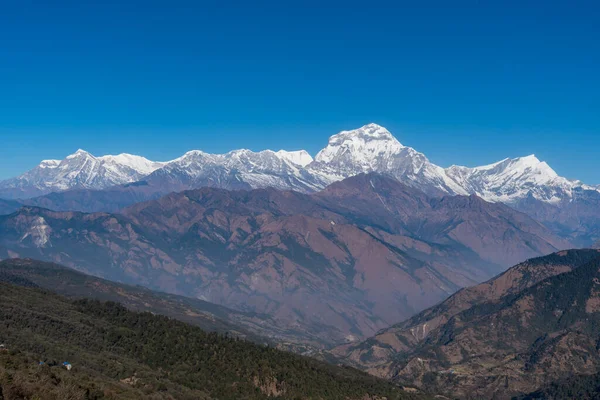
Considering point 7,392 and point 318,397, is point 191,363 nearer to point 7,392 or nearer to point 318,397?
point 318,397

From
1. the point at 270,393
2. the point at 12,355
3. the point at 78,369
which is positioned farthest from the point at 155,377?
the point at 12,355

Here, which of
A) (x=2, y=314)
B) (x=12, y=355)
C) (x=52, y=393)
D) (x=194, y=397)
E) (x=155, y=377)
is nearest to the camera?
(x=52, y=393)

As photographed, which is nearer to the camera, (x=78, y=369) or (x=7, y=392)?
(x=7, y=392)

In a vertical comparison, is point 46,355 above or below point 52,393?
below

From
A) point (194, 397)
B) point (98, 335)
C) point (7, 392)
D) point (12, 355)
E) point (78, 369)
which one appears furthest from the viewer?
point (98, 335)

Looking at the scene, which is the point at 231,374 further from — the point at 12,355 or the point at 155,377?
the point at 12,355

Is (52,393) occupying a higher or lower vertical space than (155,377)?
higher

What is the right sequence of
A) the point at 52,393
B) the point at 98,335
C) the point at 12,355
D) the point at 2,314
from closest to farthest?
1. the point at 52,393
2. the point at 12,355
3. the point at 2,314
4. the point at 98,335

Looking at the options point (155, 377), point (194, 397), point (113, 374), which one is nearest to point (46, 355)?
point (113, 374)

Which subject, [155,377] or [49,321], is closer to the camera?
[155,377]
